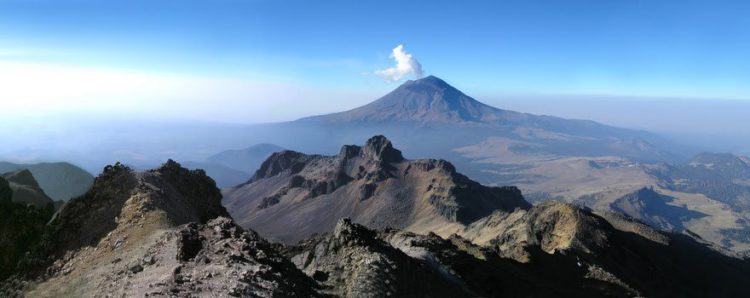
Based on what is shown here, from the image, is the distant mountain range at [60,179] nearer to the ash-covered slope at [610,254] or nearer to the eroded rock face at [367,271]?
the ash-covered slope at [610,254]

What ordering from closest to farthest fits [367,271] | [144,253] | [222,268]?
[222,268]
[144,253]
[367,271]

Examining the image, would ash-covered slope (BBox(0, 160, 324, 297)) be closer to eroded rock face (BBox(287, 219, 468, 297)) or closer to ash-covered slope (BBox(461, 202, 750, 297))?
eroded rock face (BBox(287, 219, 468, 297))

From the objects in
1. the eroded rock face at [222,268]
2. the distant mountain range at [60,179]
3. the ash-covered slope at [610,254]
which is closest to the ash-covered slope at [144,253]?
the eroded rock face at [222,268]

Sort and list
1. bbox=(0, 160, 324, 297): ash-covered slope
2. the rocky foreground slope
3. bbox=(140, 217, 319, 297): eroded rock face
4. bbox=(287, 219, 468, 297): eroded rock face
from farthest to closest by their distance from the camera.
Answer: bbox=(287, 219, 468, 297): eroded rock face
the rocky foreground slope
bbox=(0, 160, 324, 297): ash-covered slope
bbox=(140, 217, 319, 297): eroded rock face

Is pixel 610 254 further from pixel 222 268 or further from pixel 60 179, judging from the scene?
pixel 60 179

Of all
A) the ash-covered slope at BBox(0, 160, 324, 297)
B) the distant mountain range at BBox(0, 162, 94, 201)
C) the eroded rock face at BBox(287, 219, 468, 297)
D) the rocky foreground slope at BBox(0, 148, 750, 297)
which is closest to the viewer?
the ash-covered slope at BBox(0, 160, 324, 297)

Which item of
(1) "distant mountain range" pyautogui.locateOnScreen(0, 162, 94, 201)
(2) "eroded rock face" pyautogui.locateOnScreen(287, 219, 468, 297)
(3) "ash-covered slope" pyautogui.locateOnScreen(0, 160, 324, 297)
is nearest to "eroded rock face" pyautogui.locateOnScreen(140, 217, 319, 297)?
(3) "ash-covered slope" pyautogui.locateOnScreen(0, 160, 324, 297)

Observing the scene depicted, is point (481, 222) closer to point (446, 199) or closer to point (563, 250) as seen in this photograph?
point (446, 199)

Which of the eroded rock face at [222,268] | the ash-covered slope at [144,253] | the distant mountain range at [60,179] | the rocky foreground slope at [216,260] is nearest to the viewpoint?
the eroded rock face at [222,268]

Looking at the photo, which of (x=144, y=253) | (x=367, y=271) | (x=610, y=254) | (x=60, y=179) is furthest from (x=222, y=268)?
(x=60, y=179)
